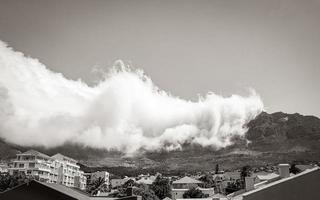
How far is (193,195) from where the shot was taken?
72.2 m

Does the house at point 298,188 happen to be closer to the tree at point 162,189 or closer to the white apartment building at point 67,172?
the tree at point 162,189

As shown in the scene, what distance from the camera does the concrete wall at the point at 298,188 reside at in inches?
560

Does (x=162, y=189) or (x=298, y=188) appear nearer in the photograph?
(x=298, y=188)

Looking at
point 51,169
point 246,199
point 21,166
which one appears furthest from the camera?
point 51,169

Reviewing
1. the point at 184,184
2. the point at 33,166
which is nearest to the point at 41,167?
the point at 33,166

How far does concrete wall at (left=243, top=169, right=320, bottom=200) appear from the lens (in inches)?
560

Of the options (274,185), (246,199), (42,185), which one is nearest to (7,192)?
(42,185)

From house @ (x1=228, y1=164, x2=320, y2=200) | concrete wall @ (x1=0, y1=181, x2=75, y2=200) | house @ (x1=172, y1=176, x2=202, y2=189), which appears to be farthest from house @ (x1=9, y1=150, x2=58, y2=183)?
house @ (x1=228, y1=164, x2=320, y2=200)

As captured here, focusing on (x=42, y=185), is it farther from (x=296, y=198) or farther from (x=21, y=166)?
(x=21, y=166)

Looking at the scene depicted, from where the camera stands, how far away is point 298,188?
14.5m

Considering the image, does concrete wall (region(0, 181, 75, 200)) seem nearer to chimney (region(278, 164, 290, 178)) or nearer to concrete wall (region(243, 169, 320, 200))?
concrete wall (region(243, 169, 320, 200))

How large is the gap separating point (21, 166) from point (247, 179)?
73152mm

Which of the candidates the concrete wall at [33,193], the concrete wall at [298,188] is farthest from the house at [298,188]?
the concrete wall at [33,193]

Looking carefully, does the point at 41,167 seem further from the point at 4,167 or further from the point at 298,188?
Answer: the point at 298,188
